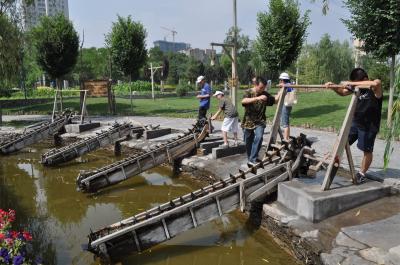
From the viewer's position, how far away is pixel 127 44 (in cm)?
2127

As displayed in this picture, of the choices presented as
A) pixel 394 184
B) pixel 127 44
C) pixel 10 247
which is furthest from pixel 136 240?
pixel 127 44

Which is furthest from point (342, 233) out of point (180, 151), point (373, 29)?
point (373, 29)

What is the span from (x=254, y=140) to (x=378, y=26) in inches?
298

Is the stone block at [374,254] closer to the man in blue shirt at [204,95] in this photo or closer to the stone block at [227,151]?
the stone block at [227,151]

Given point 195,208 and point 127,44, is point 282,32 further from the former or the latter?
point 195,208


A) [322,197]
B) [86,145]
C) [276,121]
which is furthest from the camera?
[86,145]

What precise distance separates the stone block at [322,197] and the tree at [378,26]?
21.1 ft

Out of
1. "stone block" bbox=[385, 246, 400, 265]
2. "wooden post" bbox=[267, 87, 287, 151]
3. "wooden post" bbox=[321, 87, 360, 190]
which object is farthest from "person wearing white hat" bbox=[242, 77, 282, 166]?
"stone block" bbox=[385, 246, 400, 265]

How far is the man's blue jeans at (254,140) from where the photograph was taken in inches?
292

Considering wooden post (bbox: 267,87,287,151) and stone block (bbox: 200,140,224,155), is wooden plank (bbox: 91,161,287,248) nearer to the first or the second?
wooden post (bbox: 267,87,287,151)

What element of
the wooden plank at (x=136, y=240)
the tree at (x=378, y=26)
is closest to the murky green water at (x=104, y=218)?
the wooden plank at (x=136, y=240)

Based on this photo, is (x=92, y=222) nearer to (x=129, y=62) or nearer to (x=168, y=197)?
(x=168, y=197)

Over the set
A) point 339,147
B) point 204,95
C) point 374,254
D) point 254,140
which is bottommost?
point 374,254

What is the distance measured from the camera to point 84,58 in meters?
60.7
